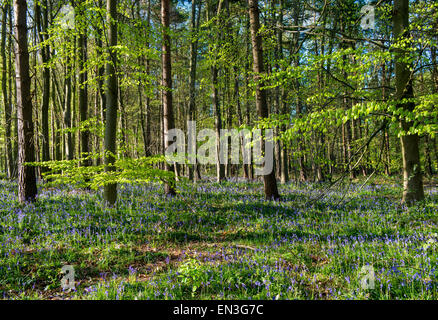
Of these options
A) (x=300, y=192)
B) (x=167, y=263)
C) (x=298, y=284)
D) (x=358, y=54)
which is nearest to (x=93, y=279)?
(x=167, y=263)

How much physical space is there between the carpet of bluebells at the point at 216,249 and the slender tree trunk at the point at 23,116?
1.97ft

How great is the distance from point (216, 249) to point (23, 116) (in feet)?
22.8

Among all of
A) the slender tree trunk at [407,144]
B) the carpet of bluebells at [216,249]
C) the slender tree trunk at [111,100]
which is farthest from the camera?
the slender tree trunk at [111,100]

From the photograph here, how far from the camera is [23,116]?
715cm

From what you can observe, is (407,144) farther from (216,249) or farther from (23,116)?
(23,116)

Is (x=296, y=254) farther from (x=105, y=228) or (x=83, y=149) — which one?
(x=83, y=149)

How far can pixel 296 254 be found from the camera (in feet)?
13.8

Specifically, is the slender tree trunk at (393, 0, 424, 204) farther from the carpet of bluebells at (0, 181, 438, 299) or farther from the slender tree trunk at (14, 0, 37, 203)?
the slender tree trunk at (14, 0, 37, 203)

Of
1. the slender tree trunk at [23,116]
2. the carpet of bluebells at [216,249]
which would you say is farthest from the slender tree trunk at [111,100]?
the slender tree trunk at [23,116]

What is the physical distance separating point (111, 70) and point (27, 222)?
4.47 m

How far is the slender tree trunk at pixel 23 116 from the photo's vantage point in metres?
7.05

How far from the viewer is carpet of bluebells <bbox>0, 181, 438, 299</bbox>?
314 cm

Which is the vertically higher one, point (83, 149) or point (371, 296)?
point (83, 149)

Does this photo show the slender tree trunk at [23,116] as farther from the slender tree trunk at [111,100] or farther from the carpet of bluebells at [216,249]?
the slender tree trunk at [111,100]
